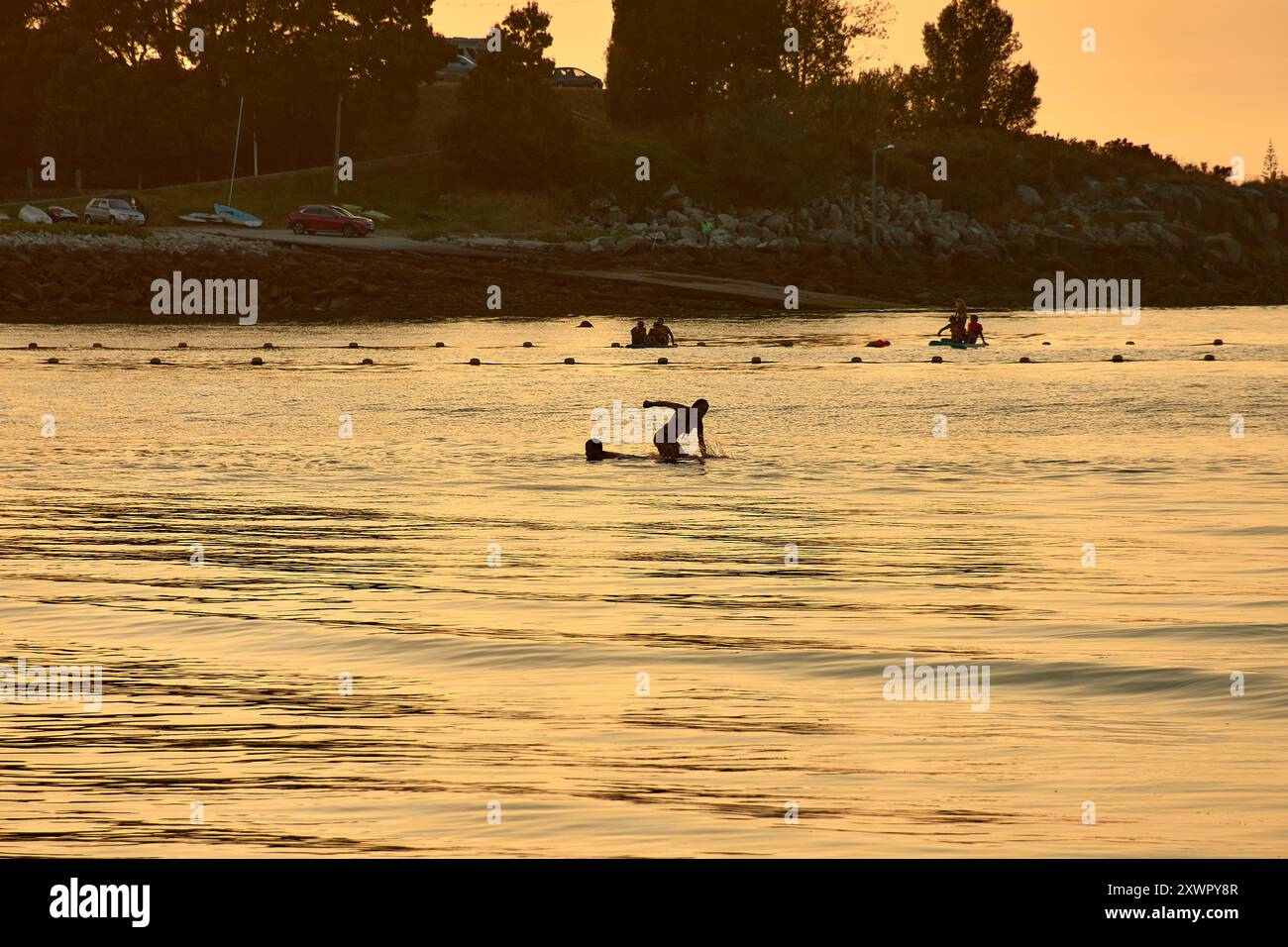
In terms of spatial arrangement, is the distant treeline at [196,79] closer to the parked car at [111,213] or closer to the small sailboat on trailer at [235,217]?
the small sailboat on trailer at [235,217]

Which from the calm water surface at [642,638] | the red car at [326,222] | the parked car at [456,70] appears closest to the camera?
the calm water surface at [642,638]

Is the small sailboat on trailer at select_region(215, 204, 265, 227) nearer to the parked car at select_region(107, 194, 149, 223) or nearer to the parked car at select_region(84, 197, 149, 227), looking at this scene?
the parked car at select_region(107, 194, 149, 223)

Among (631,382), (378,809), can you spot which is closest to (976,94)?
(631,382)

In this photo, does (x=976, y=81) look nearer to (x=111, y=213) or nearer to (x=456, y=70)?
(x=456, y=70)

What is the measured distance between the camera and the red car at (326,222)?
98125 mm

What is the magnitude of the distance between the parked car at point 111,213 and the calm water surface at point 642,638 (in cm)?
5702

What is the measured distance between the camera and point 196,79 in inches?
4451

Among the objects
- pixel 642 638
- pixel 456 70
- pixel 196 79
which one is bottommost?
pixel 642 638

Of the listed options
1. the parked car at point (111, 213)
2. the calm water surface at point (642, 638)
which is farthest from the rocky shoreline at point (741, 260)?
the calm water surface at point (642, 638)

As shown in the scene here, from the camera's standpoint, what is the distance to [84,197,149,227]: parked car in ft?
306

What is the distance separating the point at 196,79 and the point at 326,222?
2146 cm

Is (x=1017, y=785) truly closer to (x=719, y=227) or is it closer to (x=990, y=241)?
(x=719, y=227)

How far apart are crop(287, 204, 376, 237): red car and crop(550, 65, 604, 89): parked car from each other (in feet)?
167

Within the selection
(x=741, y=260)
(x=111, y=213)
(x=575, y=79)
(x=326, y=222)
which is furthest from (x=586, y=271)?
(x=575, y=79)
